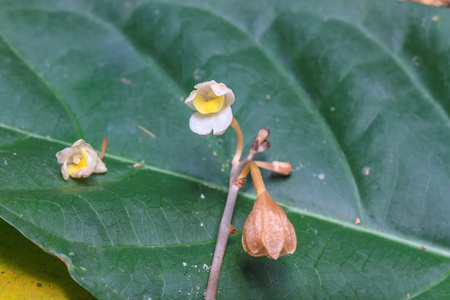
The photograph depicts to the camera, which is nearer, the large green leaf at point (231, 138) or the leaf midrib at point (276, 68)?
the large green leaf at point (231, 138)

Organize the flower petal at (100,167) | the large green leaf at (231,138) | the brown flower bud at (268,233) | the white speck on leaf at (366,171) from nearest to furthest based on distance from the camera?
the brown flower bud at (268,233) < the large green leaf at (231,138) < the flower petal at (100,167) < the white speck on leaf at (366,171)

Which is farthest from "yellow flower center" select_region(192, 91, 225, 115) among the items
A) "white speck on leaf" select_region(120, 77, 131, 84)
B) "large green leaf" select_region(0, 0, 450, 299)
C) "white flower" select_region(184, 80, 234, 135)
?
"white speck on leaf" select_region(120, 77, 131, 84)

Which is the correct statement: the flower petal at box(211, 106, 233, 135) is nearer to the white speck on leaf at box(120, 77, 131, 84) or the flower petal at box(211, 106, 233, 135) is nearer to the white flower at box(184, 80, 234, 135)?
the white flower at box(184, 80, 234, 135)

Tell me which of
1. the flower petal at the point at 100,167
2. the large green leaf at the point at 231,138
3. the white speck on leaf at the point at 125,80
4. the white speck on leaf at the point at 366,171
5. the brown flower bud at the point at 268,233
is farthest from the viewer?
the white speck on leaf at the point at 125,80

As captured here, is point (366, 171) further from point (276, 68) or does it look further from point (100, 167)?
point (100, 167)

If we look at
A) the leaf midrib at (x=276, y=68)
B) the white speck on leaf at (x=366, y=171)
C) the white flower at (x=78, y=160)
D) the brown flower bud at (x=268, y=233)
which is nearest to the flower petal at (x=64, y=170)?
the white flower at (x=78, y=160)

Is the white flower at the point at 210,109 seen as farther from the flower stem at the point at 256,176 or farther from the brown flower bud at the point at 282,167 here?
the brown flower bud at the point at 282,167

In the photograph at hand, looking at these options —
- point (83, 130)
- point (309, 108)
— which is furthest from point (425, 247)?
point (83, 130)

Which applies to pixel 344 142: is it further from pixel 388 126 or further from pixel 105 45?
pixel 105 45
